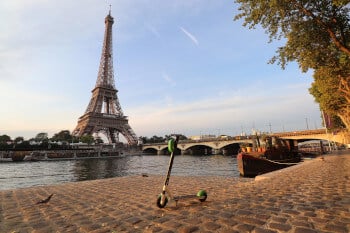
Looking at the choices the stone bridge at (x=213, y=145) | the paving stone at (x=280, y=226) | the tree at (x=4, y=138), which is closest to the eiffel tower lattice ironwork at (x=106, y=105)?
the stone bridge at (x=213, y=145)

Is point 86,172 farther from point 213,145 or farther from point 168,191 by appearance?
point 213,145

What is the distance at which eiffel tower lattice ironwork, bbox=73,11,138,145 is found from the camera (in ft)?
289

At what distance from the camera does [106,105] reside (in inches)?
4031

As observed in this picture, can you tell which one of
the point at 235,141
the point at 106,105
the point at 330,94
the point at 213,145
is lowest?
the point at 213,145

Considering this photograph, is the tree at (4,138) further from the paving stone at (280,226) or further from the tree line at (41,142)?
the paving stone at (280,226)

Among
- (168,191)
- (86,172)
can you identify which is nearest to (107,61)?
(86,172)

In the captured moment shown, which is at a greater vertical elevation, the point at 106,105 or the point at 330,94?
the point at 106,105

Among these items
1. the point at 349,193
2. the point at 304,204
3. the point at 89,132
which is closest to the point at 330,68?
the point at 349,193

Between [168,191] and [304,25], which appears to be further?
[304,25]

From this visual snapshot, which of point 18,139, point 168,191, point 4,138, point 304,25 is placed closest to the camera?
point 168,191

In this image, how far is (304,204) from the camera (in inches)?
211

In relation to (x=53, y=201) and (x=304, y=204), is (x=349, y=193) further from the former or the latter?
(x=53, y=201)

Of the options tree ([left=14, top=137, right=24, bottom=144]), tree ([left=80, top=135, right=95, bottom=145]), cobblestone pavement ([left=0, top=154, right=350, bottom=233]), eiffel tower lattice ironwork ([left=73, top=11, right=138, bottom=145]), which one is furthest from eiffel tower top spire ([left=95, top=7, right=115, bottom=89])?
cobblestone pavement ([left=0, top=154, right=350, bottom=233])

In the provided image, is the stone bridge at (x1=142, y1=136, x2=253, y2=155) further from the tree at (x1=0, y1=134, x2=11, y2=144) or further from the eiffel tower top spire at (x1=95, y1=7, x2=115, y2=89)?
the tree at (x1=0, y1=134, x2=11, y2=144)
